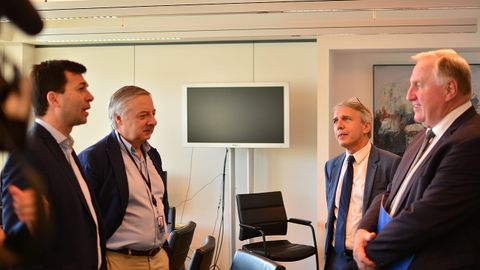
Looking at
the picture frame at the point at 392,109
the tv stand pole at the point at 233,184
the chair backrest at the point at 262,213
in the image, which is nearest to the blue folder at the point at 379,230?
the chair backrest at the point at 262,213

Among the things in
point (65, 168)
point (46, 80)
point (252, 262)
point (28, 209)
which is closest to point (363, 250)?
point (252, 262)

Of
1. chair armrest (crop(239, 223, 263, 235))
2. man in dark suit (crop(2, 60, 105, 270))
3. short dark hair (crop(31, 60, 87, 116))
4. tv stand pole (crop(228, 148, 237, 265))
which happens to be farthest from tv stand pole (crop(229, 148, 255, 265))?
short dark hair (crop(31, 60, 87, 116))

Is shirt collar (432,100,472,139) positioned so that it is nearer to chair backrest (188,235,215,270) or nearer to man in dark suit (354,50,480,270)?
man in dark suit (354,50,480,270)

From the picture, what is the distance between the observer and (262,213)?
553cm

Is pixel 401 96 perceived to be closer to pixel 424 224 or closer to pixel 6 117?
pixel 424 224

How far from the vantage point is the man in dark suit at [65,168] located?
6.10 ft

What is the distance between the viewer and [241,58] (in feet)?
21.0

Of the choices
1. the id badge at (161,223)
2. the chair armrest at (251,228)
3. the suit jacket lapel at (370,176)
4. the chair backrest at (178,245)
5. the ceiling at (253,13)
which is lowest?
the chair armrest at (251,228)

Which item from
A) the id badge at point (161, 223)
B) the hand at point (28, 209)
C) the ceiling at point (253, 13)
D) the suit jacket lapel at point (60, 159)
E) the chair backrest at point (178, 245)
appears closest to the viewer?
the hand at point (28, 209)

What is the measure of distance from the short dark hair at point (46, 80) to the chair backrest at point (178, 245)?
1482 millimetres

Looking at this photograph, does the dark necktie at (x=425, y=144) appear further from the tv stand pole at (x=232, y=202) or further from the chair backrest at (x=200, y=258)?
the tv stand pole at (x=232, y=202)

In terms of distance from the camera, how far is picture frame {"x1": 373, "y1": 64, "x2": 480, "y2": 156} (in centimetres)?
611

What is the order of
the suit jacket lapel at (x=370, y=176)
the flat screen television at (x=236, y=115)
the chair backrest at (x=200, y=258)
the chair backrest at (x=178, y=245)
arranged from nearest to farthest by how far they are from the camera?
the chair backrest at (x=200, y=258)
the suit jacket lapel at (x=370, y=176)
the chair backrest at (x=178, y=245)
the flat screen television at (x=236, y=115)

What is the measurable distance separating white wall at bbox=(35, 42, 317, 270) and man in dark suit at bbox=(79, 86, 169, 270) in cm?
352
